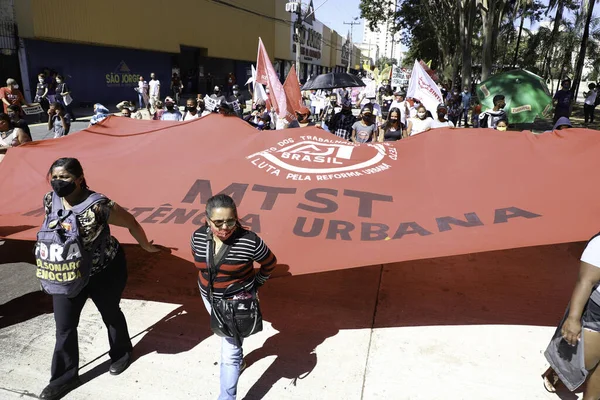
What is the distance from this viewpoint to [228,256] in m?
2.67

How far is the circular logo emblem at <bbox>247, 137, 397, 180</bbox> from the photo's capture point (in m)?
4.41

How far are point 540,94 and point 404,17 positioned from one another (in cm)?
2417

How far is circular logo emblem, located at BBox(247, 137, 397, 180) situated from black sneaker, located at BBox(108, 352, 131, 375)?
6.87ft

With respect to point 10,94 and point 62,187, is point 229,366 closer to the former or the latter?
point 62,187

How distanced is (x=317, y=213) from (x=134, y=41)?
22.3 metres

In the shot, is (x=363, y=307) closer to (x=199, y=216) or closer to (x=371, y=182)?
(x=371, y=182)

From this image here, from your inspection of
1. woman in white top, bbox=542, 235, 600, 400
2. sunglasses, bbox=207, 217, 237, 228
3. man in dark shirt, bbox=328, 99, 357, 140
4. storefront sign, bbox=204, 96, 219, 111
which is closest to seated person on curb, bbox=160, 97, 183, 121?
storefront sign, bbox=204, 96, 219, 111

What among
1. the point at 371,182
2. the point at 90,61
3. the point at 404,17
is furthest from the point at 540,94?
the point at 404,17

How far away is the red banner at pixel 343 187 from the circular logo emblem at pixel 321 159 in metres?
0.02

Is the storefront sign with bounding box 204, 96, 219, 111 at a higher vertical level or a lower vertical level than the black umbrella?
lower

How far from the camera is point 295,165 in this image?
4539 mm

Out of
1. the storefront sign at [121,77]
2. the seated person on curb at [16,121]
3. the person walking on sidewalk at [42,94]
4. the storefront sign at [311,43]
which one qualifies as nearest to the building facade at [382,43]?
the storefront sign at [311,43]

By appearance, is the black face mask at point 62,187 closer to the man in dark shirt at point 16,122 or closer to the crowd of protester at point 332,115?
the crowd of protester at point 332,115

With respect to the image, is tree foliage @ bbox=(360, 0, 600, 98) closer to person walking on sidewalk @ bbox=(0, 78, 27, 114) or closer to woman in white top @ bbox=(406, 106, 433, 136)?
woman in white top @ bbox=(406, 106, 433, 136)
